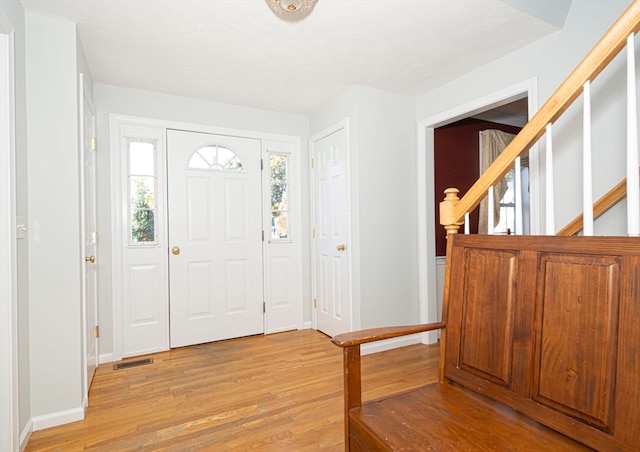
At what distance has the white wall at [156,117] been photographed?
115 inches

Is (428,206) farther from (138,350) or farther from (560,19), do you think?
(138,350)

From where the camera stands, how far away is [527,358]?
3.83 ft

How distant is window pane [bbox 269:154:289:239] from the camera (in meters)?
3.74

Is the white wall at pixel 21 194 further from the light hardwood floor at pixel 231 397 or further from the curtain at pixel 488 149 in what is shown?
the curtain at pixel 488 149

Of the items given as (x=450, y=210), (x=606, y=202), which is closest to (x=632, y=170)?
(x=450, y=210)

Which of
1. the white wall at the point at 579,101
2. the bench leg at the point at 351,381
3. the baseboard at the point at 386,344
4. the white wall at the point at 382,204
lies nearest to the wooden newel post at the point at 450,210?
the bench leg at the point at 351,381

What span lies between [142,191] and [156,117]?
2.35 feet

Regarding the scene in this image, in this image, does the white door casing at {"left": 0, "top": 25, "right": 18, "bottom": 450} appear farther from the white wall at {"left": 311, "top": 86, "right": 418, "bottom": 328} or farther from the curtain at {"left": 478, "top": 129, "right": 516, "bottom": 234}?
the curtain at {"left": 478, "top": 129, "right": 516, "bottom": 234}

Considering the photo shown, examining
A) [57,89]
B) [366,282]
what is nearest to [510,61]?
[366,282]

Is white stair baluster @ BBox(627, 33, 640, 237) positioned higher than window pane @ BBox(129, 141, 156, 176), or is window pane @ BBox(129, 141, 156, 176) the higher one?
window pane @ BBox(129, 141, 156, 176)

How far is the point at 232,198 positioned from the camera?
3.49 metres

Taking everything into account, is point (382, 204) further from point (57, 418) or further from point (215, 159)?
point (57, 418)

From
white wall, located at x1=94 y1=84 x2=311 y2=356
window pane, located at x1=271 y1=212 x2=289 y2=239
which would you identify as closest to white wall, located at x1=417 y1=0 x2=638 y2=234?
white wall, located at x1=94 y1=84 x2=311 y2=356

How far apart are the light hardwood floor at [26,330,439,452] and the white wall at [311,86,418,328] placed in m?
0.48
